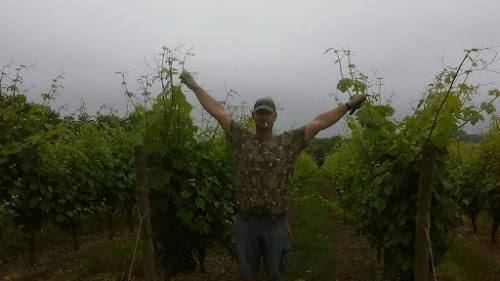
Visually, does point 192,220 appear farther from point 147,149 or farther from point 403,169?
point 403,169

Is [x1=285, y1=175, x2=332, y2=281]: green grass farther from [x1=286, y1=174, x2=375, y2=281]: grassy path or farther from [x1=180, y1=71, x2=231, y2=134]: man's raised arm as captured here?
[x1=180, y1=71, x2=231, y2=134]: man's raised arm

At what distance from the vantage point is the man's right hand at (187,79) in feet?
14.2

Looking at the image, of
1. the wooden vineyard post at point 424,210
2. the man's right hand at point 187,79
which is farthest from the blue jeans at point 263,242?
the man's right hand at point 187,79

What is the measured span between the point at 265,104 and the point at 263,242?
1.18 metres

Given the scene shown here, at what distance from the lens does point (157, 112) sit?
4.87 metres

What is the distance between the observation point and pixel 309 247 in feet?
29.0

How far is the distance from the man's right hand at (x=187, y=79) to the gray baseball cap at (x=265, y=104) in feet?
2.69

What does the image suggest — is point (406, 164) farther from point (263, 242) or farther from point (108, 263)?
point (108, 263)

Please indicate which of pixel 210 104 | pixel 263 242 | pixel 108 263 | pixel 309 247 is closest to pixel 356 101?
pixel 210 104

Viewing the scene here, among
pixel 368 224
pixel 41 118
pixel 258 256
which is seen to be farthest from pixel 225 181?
pixel 41 118

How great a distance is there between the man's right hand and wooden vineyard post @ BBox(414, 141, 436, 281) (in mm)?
2250

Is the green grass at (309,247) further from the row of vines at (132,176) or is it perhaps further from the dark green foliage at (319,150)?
the dark green foliage at (319,150)

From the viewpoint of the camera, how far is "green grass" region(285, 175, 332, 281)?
6.84m

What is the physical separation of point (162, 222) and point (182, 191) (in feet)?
1.52
